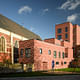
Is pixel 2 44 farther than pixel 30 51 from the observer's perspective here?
Yes

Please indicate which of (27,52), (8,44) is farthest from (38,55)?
(8,44)

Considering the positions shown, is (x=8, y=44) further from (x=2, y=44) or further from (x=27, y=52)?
(x=27, y=52)

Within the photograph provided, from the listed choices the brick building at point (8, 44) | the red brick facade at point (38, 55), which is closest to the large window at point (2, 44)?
the brick building at point (8, 44)

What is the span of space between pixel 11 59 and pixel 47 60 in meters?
10.7

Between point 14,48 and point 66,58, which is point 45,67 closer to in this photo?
point 14,48

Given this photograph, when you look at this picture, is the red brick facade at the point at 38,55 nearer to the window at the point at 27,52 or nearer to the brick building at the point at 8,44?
A: the window at the point at 27,52

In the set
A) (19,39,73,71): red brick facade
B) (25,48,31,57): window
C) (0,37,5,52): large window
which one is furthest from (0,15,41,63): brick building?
(25,48,31,57): window

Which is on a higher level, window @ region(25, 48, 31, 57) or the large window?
the large window

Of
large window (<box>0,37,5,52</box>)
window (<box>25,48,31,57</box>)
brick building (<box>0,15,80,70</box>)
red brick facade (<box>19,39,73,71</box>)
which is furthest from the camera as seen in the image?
large window (<box>0,37,5,52</box>)

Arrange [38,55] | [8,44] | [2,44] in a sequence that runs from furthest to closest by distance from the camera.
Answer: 1. [8,44]
2. [2,44]
3. [38,55]

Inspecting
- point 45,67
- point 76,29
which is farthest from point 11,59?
point 76,29

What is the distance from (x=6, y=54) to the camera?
1192 inches

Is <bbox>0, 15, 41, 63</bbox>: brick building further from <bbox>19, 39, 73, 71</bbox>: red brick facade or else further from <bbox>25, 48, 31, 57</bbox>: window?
<bbox>25, 48, 31, 57</bbox>: window

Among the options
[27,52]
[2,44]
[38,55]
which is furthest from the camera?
[2,44]
